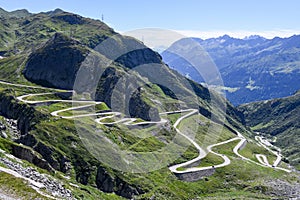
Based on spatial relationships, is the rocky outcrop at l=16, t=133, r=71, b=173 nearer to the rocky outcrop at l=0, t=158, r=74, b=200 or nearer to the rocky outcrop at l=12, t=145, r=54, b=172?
the rocky outcrop at l=12, t=145, r=54, b=172

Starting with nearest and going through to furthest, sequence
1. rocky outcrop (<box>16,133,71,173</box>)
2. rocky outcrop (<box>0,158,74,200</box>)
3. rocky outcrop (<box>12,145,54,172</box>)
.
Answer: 1. rocky outcrop (<box>0,158,74,200</box>)
2. rocky outcrop (<box>12,145,54,172</box>)
3. rocky outcrop (<box>16,133,71,173</box>)

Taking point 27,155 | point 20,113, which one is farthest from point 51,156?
point 20,113

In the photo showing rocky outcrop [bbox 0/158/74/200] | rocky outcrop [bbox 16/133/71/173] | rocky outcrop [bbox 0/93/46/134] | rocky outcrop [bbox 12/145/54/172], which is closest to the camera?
rocky outcrop [bbox 0/158/74/200]

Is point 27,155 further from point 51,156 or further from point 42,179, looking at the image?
point 42,179

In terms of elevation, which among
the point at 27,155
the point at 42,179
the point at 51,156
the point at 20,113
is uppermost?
the point at 42,179

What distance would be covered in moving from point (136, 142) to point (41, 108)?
50941 mm

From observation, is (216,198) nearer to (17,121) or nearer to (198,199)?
(198,199)

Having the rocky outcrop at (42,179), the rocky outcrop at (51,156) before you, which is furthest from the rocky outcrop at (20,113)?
the rocky outcrop at (42,179)

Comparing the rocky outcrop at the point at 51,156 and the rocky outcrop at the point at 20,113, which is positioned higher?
A: the rocky outcrop at the point at 20,113

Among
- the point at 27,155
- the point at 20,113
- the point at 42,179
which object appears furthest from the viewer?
the point at 20,113

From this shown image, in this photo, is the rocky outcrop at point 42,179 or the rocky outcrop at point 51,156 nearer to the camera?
the rocky outcrop at point 42,179

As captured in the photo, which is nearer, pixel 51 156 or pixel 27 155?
pixel 27 155

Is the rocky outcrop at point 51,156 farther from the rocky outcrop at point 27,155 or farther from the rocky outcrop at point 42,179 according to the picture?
the rocky outcrop at point 42,179

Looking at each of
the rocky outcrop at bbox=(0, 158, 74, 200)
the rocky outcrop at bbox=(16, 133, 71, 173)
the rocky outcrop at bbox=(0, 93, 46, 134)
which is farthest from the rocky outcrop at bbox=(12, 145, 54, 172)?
the rocky outcrop at bbox=(0, 93, 46, 134)
